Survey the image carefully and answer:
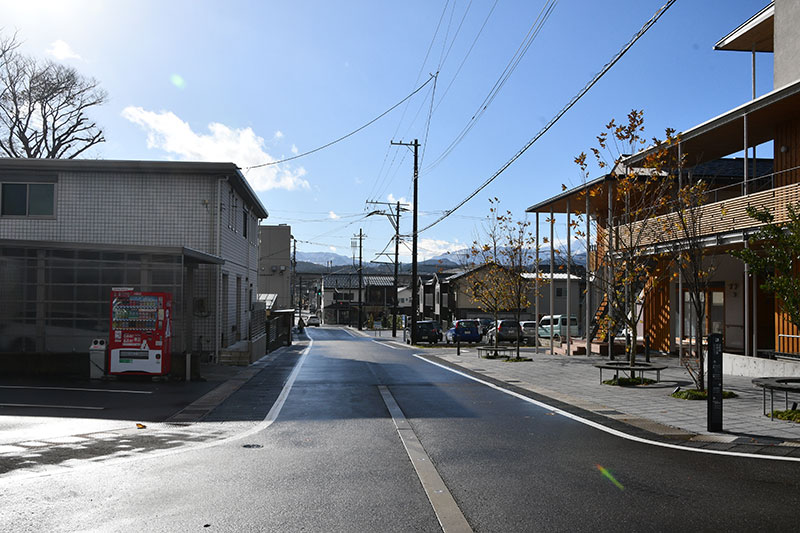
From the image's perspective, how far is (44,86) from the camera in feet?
118

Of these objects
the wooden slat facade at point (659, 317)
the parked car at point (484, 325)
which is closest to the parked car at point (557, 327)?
the parked car at point (484, 325)

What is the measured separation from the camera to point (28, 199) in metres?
21.6

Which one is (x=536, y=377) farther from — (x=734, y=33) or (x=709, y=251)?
(x=734, y=33)

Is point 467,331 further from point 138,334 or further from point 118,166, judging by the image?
point 138,334

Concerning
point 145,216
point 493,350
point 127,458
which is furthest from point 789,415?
point 145,216

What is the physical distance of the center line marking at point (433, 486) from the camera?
5258 mm

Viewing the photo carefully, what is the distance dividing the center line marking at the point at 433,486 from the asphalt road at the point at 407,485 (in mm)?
57

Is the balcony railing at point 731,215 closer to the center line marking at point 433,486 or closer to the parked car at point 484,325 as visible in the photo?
the center line marking at point 433,486

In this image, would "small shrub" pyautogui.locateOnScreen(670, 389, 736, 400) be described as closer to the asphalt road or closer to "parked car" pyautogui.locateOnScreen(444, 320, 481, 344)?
the asphalt road

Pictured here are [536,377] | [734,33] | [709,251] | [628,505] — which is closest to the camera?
[628,505]

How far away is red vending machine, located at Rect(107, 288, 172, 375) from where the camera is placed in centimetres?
1545

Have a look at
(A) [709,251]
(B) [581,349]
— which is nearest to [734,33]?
(A) [709,251]

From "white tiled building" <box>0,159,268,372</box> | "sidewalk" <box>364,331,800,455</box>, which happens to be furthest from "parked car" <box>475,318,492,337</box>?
"white tiled building" <box>0,159,268,372</box>

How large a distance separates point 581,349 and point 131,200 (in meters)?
18.9
